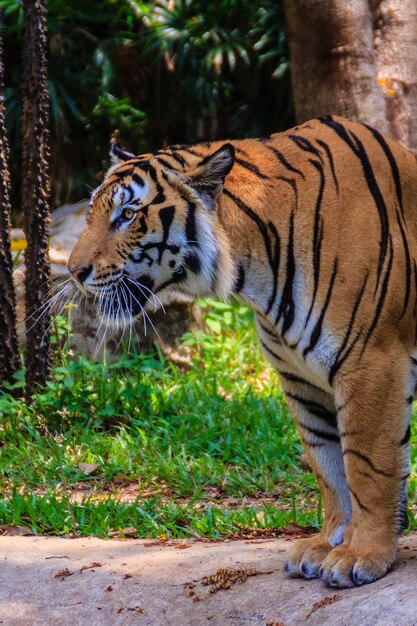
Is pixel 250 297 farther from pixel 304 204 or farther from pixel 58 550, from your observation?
pixel 58 550

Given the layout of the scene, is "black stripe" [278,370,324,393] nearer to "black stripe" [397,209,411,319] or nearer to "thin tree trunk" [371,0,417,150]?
"black stripe" [397,209,411,319]

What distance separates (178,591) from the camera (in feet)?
10.8

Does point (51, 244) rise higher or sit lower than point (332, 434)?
higher

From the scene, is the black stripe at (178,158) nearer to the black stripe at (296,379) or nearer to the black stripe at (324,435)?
the black stripe at (296,379)

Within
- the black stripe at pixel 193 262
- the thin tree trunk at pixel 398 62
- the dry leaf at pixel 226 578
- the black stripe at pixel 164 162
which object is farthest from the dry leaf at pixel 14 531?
the thin tree trunk at pixel 398 62

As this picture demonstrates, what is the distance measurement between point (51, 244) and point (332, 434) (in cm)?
402

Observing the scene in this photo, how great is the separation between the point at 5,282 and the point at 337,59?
7.46ft

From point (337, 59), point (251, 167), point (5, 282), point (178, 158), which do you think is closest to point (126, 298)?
point (178, 158)

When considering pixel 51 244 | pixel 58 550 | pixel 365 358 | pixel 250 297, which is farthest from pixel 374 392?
pixel 51 244

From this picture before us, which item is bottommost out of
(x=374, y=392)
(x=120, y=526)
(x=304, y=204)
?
(x=120, y=526)

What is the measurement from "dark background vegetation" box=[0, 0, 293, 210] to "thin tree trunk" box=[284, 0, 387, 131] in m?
2.59

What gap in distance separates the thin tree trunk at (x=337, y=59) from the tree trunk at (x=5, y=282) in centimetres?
176

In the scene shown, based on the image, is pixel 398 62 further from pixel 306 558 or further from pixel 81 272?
pixel 306 558

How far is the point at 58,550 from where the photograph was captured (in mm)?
3820
